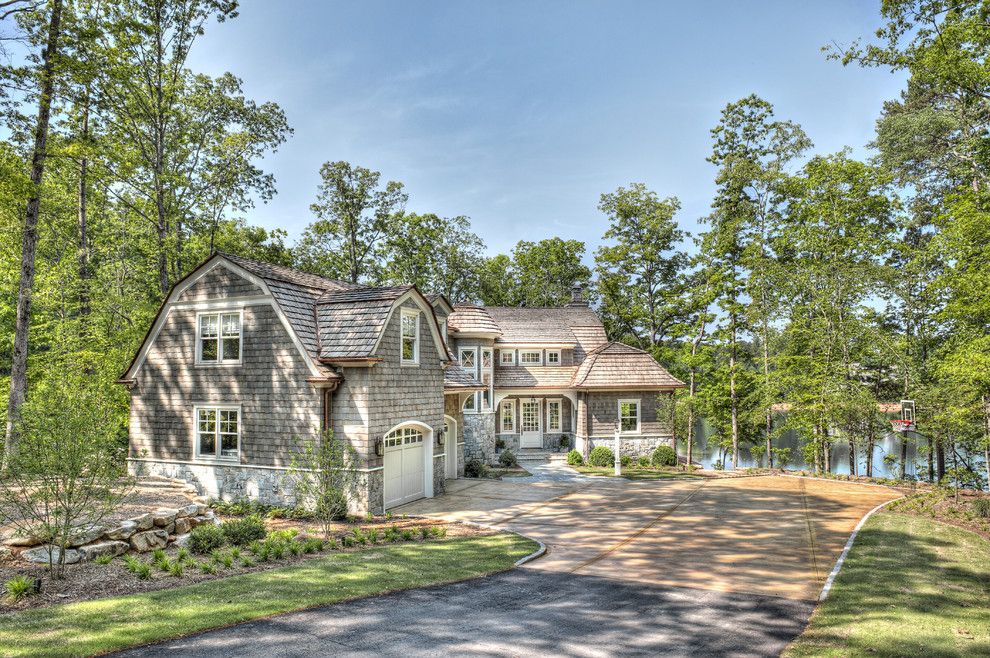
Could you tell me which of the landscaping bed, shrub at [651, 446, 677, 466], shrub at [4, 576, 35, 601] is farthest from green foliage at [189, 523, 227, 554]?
shrub at [651, 446, 677, 466]

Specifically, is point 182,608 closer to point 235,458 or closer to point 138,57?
point 235,458

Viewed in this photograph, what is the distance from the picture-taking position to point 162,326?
17.0 m

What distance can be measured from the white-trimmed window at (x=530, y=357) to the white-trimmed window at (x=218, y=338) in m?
17.4

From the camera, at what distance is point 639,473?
22844mm

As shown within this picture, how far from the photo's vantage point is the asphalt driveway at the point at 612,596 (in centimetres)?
635

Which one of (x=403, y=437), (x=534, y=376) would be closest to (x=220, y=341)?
(x=403, y=437)

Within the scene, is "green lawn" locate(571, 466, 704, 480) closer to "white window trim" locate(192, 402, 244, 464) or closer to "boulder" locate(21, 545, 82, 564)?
"white window trim" locate(192, 402, 244, 464)

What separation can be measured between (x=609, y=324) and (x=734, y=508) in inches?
1041

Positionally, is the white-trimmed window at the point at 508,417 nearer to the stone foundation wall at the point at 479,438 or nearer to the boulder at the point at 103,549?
the stone foundation wall at the point at 479,438

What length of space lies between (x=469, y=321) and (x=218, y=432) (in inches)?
502

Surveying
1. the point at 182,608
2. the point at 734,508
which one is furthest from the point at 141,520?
the point at 734,508

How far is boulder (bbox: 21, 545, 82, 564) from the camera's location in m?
8.65

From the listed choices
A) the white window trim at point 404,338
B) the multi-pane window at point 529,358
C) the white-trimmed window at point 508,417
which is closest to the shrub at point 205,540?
the white window trim at point 404,338

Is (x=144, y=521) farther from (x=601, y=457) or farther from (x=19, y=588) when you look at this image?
(x=601, y=457)
